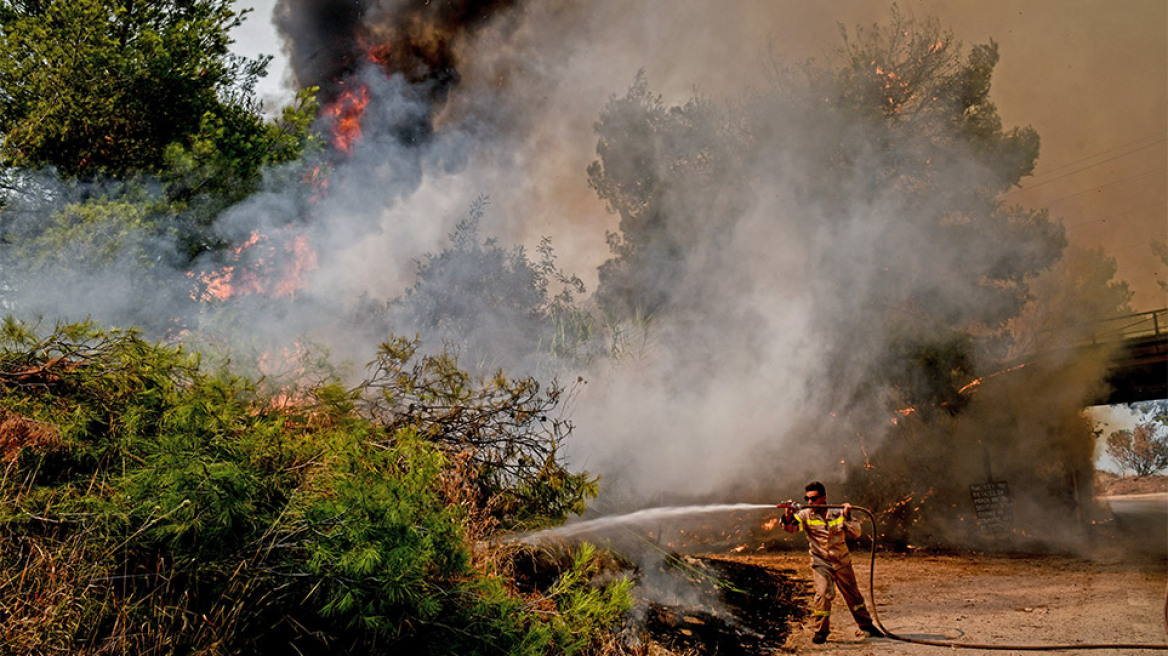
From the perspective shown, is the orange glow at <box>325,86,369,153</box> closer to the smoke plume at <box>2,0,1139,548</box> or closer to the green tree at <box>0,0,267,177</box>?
the smoke plume at <box>2,0,1139,548</box>

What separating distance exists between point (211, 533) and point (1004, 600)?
8.97m

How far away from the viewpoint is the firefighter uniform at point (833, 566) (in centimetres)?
667

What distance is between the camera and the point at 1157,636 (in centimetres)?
631

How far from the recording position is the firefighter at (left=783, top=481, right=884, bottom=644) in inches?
261

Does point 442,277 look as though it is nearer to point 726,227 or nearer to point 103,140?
point 103,140

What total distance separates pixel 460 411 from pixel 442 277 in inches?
228

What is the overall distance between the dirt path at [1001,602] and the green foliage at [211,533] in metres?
3.79

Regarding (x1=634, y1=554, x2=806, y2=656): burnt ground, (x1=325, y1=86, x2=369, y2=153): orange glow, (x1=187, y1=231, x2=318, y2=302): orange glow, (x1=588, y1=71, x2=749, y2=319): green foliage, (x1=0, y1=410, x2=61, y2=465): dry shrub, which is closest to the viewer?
(x1=0, y1=410, x2=61, y2=465): dry shrub

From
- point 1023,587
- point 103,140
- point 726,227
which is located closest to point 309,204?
point 103,140

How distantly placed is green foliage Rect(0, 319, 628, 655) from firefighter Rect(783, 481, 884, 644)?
2.86m

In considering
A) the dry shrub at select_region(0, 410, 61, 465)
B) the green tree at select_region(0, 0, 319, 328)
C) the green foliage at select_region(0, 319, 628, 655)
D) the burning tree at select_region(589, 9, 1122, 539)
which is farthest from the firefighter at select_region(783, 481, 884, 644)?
the green tree at select_region(0, 0, 319, 328)

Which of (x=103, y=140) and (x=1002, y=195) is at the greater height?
(x=1002, y=195)

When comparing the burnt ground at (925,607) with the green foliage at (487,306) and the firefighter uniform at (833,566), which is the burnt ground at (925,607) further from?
the green foliage at (487,306)

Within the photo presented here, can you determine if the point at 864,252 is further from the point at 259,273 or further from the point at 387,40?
the point at 259,273
